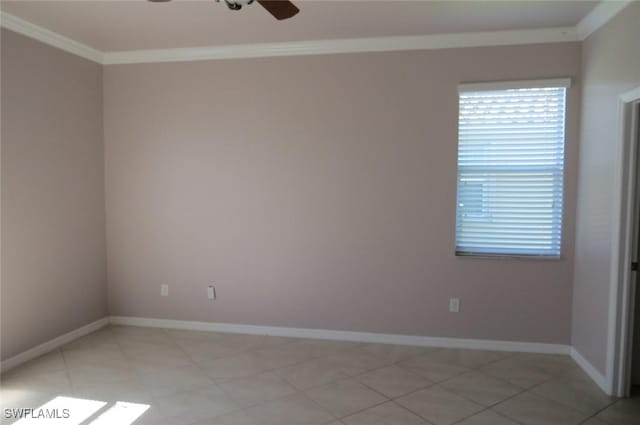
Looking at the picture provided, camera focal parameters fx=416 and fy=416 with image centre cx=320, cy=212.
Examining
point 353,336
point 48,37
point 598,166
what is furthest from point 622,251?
point 48,37

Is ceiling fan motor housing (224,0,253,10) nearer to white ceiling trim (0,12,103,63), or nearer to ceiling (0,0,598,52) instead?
ceiling (0,0,598,52)

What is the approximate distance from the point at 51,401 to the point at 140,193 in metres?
1.99

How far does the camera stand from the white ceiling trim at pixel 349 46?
3381 mm

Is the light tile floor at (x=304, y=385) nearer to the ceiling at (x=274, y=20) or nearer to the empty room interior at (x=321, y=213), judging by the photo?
the empty room interior at (x=321, y=213)

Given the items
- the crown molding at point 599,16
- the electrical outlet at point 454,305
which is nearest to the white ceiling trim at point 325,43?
the crown molding at point 599,16

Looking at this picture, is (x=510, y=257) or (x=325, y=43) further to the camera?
(x=325, y=43)

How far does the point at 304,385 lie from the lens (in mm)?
2965

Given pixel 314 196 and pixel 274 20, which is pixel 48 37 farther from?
pixel 314 196

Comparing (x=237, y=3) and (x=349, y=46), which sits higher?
(x=349, y=46)

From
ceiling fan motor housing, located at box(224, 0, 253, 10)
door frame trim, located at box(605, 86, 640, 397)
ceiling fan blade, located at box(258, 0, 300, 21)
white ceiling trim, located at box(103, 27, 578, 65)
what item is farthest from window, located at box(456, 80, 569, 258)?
ceiling fan motor housing, located at box(224, 0, 253, 10)

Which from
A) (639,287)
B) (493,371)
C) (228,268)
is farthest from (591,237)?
(228,268)

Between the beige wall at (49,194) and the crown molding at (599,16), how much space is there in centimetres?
425

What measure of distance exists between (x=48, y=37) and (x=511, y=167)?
13.1 feet

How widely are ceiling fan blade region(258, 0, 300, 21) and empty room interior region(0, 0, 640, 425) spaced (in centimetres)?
59
